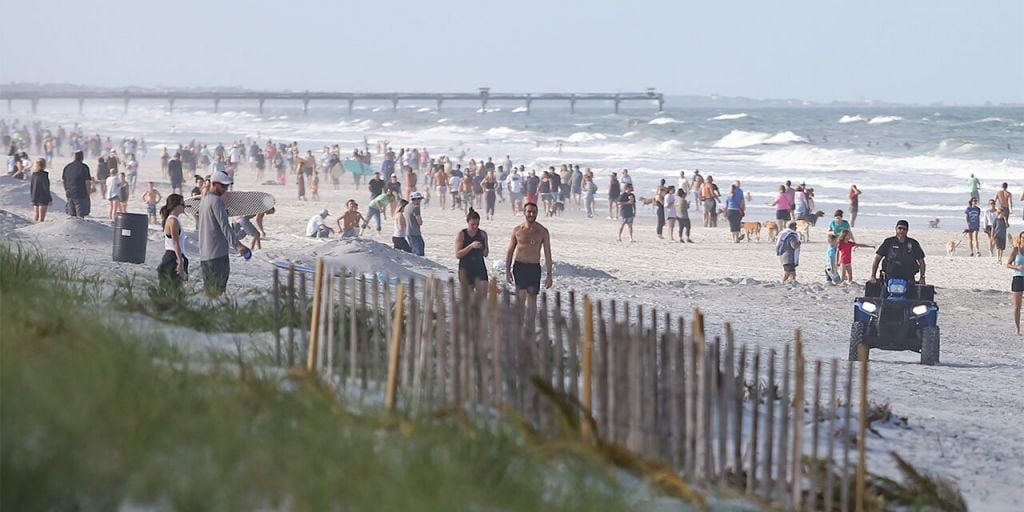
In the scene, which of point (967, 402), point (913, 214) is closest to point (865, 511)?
point (967, 402)

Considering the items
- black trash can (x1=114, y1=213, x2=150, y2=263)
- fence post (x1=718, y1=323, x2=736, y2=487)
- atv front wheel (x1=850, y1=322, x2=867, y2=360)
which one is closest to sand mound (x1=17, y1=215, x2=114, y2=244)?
black trash can (x1=114, y1=213, x2=150, y2=263)

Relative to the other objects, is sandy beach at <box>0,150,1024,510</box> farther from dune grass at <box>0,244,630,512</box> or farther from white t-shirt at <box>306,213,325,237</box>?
dune grass at <box>0,244,630,512</box>

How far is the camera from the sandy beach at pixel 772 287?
8.38m

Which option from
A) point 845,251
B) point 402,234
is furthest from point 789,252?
point 402,234

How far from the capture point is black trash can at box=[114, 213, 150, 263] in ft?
47.9

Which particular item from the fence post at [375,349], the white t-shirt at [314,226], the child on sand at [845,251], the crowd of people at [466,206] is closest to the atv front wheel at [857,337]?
the crowd of people at [466,206]

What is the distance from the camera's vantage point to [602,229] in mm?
30750

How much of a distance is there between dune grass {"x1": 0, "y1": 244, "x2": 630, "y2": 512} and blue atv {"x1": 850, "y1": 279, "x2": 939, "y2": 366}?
24.1 feet

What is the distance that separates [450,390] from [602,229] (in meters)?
24.6

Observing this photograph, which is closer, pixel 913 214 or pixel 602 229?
pixel 602 229

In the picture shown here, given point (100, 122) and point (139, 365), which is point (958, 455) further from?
point (100, 122)

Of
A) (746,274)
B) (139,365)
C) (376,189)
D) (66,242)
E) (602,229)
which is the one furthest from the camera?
(602,229)

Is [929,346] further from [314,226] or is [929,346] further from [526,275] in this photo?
[314,226]

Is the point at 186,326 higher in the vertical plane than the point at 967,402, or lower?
higher
